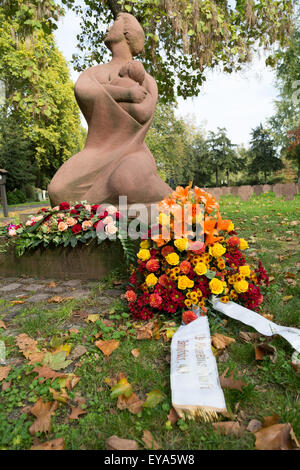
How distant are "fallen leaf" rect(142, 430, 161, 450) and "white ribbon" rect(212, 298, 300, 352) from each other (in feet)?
3.19

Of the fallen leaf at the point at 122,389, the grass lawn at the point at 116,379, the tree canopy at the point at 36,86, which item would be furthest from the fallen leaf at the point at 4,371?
the tree canopy at the point at 36,86

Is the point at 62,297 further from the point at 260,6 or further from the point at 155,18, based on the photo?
the point at 260,6

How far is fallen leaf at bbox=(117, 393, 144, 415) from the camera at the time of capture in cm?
137

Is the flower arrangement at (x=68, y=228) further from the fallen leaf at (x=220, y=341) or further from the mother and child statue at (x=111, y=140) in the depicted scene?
the fallen leaf at (x=220, y=341)

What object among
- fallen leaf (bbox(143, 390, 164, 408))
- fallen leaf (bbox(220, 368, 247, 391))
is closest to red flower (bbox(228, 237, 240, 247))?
fallen leaf (bbox(220, 368, 247, 391))

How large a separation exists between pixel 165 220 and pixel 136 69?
2958 mm

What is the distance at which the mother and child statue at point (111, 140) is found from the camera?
155 inches

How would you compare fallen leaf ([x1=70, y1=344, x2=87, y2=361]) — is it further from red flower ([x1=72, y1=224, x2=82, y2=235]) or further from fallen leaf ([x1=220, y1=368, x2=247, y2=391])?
red flower ([x1=72, y1=224, x2=82, y2=235])

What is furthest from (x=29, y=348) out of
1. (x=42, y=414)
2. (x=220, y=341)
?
(x=220, y=341)

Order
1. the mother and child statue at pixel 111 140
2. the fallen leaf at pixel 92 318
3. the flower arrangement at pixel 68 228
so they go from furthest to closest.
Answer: the mother and child statue at pixel 111 140 → the flower arrangement at pixel 68 228 → the fallen leaf at pixel 92 318

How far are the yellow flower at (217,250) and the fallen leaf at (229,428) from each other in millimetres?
1244

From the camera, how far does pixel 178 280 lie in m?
2.24

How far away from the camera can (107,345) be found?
6.30ft

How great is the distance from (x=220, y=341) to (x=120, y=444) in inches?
37.7
